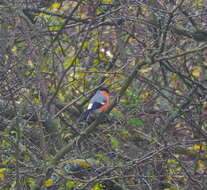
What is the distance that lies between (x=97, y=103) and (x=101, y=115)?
2.01m

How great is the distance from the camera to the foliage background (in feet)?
15.5

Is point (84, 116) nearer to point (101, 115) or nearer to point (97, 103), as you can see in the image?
point (97, 103)

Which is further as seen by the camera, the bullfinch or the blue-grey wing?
the blue-grey wing

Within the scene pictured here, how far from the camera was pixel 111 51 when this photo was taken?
8625 mm

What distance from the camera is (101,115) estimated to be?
4863 mm

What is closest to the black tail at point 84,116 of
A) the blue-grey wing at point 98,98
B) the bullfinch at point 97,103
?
the bullfinch at point 97,103

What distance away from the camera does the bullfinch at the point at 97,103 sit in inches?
253

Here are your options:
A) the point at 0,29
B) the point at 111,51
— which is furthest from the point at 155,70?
the point at 0,29

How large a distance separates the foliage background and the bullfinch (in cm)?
16

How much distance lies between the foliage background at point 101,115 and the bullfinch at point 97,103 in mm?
156

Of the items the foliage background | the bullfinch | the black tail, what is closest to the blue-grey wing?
the bullfinch

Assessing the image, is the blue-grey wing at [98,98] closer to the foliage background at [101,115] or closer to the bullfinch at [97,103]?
the bullfinch at [97,103]

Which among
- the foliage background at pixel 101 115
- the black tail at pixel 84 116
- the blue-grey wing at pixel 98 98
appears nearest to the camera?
the foliage background at pixel 101 115

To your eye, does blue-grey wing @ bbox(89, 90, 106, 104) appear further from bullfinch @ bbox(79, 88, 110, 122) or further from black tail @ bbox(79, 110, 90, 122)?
black tail @ bbox(79, 110, 90, 122)
